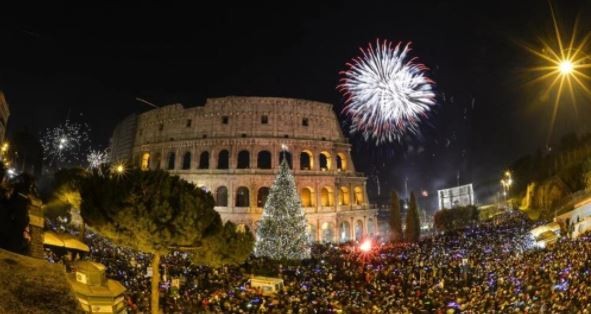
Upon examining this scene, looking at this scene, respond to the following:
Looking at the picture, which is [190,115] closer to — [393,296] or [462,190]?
[393,296]

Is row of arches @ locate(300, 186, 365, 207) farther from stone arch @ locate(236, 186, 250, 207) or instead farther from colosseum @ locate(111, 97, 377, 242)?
stone arch @ locate(236, 186, 250, 207)

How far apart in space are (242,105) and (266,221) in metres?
17.4

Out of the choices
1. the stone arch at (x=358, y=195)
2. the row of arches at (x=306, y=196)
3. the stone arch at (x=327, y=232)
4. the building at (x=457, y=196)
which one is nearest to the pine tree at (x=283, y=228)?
the row of arches at (x=306, y=196)

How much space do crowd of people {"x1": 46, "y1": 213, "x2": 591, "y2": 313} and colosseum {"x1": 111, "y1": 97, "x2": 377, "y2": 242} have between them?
47.0 feet

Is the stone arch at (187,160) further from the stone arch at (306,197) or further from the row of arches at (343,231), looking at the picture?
the row of arches at (343,231)

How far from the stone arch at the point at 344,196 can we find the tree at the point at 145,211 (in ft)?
93.7

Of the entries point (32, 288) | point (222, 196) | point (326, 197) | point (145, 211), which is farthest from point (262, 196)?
point (32, 288)

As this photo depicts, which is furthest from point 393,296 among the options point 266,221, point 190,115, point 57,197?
point 190,115

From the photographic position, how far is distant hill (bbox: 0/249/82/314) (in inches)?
189

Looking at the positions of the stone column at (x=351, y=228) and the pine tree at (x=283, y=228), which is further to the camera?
the stone column at (x=351, y=228)

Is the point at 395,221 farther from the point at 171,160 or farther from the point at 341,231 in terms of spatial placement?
the point at 171,160

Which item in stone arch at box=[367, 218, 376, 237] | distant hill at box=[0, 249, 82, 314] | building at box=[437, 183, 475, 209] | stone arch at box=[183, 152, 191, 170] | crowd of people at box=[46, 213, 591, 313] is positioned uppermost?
stone arch at box=[183, 152, 191, 170]

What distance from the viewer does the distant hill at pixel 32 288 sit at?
4.81m

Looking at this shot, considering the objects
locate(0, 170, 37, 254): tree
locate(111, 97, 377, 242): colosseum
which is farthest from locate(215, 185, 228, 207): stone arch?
locate(0, 170, 37, 254): tree
